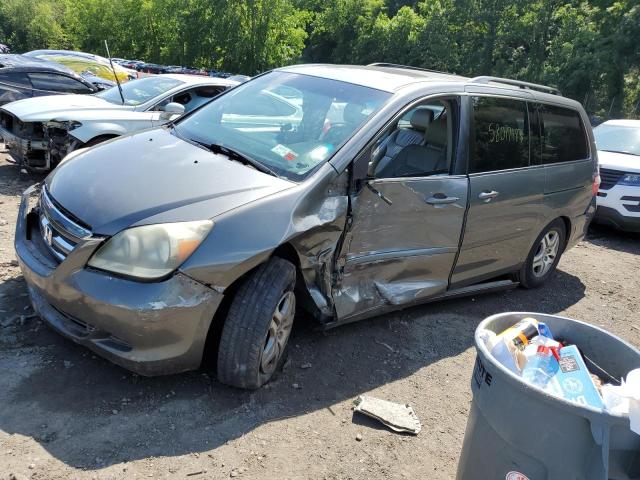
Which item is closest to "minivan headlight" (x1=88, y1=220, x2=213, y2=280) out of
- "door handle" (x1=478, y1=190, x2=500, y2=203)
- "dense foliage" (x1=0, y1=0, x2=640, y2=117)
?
"door handle" (x1=478, y1=190, x2=500, y2=203)

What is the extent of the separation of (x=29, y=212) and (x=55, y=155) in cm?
384

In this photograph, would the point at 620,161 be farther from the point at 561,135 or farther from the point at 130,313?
the point at 130,313

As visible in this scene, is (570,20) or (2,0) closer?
(570,20)

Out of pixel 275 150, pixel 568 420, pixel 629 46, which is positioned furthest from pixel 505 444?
pixel 629 46

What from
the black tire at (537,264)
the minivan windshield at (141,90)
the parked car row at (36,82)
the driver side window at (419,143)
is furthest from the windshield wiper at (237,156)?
the parked car row at (36,82)

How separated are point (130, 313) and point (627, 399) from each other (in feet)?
6.91

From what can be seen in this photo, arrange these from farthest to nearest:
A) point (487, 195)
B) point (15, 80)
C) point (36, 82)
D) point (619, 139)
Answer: point (36, 82) → point (15, 80) → point (619, 139) → point (487, 195)

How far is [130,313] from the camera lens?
9.02 ft

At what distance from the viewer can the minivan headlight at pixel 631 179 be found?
8.17 m

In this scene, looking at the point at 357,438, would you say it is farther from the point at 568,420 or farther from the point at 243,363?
the point at 568,420

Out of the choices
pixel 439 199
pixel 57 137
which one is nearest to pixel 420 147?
pixel 439 199

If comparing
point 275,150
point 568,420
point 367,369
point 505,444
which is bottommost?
point 367,369

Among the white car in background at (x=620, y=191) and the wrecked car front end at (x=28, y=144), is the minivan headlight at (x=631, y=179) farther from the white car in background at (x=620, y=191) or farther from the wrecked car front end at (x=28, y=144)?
the wrecked car front end at (x=28, y=144)

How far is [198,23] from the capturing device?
38.6 metres
